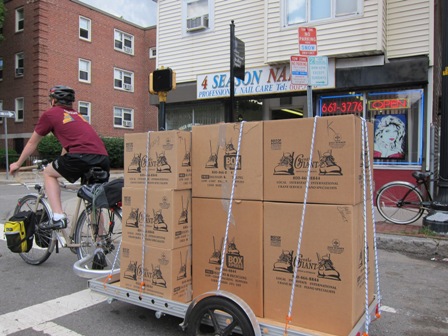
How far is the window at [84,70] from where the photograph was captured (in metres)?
24.9

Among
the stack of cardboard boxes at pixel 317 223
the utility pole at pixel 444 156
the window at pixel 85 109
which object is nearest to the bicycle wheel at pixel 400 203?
the utility pole at pixel 444 156

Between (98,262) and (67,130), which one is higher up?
(67,130)

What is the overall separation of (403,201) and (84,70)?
22715 millimetres

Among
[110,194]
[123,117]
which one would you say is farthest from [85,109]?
[110,194]

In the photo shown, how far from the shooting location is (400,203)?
724 centimetres

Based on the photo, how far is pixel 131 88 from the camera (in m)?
28.3

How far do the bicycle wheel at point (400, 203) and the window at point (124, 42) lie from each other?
23767mm

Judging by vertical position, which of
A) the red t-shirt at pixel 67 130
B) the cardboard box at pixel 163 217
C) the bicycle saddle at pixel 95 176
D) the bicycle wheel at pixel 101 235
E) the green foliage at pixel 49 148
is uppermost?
the green foliage at pixel 49 148

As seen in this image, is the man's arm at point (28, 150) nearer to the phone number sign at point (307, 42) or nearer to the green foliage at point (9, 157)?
the phone number sign at point (307, 42)

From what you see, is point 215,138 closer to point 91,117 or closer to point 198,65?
point 198,65

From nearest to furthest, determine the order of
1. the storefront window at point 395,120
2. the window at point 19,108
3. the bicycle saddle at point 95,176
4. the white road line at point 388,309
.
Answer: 1. the white road line at point 388,309
2. the bicycle saddle at point 95,176
3. the storefront window at point 395,120
4. the window at point 19,108

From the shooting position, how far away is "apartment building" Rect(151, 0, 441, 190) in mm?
8719

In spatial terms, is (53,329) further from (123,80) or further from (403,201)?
(123,80)

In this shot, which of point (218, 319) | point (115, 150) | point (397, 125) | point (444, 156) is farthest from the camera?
point (115, 150)
